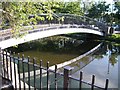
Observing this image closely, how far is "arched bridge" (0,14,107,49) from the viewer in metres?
10.7

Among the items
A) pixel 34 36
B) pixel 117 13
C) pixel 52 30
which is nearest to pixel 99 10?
pixel 117 13

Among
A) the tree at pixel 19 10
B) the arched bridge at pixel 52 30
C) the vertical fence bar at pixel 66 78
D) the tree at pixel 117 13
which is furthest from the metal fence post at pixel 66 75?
the tree at pixel 117 13

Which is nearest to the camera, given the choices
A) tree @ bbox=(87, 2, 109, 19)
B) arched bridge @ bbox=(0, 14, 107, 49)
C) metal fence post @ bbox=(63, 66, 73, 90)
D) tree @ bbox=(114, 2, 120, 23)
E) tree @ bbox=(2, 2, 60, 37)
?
metal fence post @ bbox=(63, 66, 73, 90)

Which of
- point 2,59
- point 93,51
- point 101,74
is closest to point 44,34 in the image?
point 101,74

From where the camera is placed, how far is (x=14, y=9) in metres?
4.21

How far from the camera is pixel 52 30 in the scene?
591 inches

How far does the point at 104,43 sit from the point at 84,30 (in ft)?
11.7

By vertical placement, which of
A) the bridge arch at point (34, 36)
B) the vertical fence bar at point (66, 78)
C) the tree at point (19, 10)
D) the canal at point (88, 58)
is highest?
the tree at point (19, 10)

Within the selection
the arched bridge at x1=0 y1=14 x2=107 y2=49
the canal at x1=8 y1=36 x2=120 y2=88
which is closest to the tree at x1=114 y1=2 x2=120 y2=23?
the arched bridge at x1=0 y1=14 x2=107 y2=49

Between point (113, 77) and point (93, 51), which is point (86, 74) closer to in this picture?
point (113, 77)

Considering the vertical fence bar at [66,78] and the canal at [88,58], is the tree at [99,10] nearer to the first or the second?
the canal at [88,58]

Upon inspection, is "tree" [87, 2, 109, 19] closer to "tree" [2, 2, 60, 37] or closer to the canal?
the canal

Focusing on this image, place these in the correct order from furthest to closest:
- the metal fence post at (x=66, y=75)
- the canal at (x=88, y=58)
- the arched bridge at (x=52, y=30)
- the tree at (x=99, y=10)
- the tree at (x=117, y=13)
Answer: the tree at (x=99, y=10)
the tree at (x=117, y=13)
the canal at (x=88, y=58)
the arched bridge at (x=52, y=30)
the metal fence post at (x=66, y=75)

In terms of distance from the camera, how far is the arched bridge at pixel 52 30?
35.0 feet
